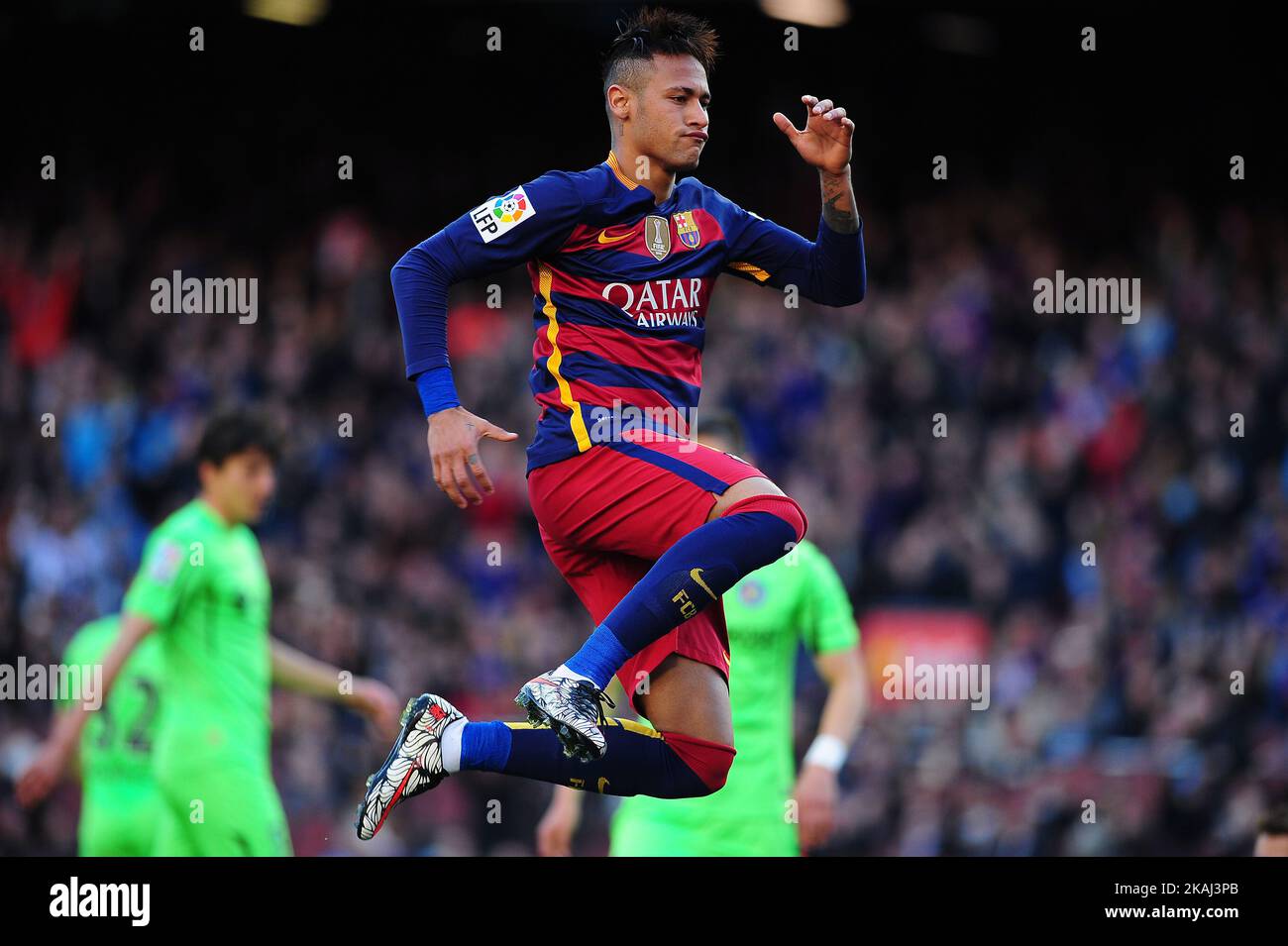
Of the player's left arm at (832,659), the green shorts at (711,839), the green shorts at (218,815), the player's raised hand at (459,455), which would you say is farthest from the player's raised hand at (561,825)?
the player's raised hand at (459,455)

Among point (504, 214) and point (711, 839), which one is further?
point (711, 839)

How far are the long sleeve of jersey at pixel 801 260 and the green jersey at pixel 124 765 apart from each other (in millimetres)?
3646

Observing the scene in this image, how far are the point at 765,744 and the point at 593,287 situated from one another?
243 centimetres

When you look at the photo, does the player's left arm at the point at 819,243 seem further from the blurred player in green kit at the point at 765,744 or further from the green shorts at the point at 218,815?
the green shorts at the point at 218,815

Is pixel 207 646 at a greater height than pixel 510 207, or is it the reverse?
pixel 510 207

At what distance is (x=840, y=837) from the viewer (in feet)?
34.9

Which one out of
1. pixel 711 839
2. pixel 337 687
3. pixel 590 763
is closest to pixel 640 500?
pixel 590 763

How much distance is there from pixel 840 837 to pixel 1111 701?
2324mm

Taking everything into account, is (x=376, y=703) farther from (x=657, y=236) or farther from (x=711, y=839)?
(x=657, y=236)

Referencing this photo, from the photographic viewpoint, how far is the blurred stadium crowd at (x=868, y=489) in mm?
10648

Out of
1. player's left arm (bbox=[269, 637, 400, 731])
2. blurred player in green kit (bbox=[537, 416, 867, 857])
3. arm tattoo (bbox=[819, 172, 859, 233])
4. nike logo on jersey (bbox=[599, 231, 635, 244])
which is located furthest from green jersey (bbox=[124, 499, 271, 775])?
arm tattoo (bbox=[819, 172, 859, 233])

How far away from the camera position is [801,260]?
4961 millimetres

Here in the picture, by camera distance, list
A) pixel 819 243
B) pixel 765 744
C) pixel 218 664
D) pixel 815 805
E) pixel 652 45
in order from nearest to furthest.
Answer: pixel 652 45 < pixel 819 243 < pixel 815 805 < pixel 765 744 < pixel 218 664
